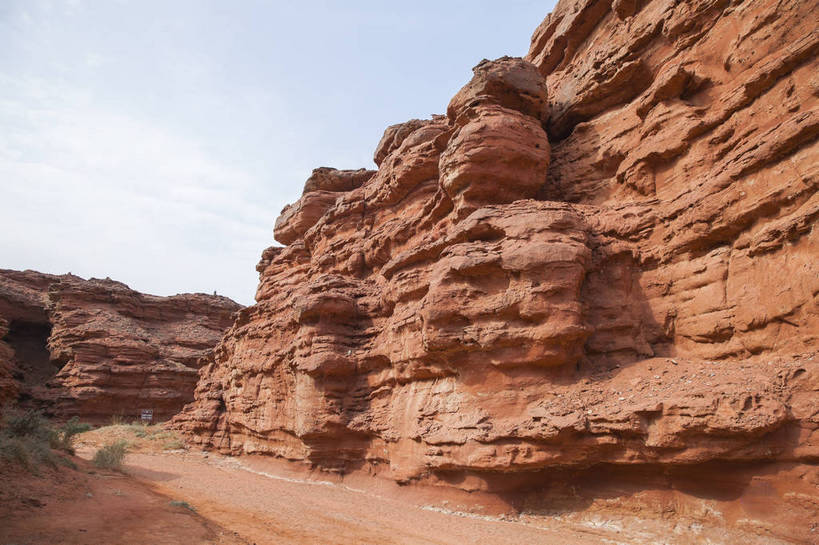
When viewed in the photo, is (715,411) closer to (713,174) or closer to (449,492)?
(713,174)

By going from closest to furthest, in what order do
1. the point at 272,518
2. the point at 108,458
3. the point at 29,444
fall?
the point at 272,518 < the point at 29,444 < the point at 108,458

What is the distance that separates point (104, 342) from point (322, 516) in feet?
102

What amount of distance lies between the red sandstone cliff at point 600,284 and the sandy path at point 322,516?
1.13 m

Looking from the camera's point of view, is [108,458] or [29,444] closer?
[29,444]

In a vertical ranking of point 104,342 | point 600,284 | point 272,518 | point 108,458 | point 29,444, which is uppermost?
point 600,284

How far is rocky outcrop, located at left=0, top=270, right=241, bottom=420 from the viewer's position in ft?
109

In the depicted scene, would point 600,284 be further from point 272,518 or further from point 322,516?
point 272,518

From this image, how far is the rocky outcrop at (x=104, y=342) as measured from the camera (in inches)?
1305

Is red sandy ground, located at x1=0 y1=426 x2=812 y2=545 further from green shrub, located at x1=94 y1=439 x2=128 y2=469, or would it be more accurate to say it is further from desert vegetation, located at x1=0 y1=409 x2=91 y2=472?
desert vegetation, located at x1=0 y1=409 x2=91 y2=472

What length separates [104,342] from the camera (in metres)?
34.7

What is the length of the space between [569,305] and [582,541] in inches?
186

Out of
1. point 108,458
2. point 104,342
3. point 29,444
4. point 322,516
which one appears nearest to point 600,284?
point 322,516

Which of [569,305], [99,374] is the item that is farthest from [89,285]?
[569,305]

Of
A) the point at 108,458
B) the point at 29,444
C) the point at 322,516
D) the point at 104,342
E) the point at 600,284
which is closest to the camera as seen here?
the point at 322,516
